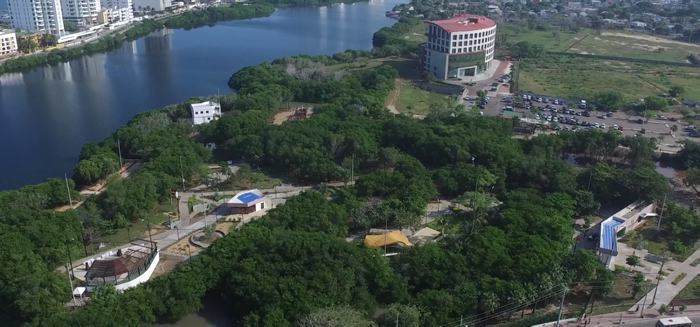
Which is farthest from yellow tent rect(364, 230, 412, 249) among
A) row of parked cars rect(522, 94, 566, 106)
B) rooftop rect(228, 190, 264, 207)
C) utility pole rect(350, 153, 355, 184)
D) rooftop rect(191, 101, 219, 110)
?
row of parked cars rect(522, 94, 566, 106)

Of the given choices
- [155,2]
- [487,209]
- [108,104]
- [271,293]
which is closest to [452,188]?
[487,209]

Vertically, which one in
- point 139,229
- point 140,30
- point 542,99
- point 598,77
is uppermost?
point 140,30

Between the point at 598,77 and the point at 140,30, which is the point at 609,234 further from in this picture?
the point at 140,30

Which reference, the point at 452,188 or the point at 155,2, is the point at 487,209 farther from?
the point at 155,2

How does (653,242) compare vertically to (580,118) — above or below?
below

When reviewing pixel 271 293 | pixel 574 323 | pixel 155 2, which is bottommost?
pixel 574 323

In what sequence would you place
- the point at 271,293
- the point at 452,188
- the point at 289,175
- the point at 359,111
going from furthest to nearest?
the point at 359,111 → the point at 289,175 → the point at 452,188 → the point at 271,293

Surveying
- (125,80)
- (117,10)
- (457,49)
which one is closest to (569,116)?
(457,49)
